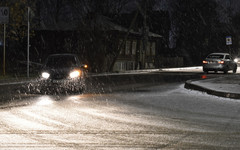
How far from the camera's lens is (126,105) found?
1366cm

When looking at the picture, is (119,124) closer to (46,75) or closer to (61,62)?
(46,75)

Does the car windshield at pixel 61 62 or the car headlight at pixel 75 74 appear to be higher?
the car windshield at pixel 61 62

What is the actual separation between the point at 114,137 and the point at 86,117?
275cm

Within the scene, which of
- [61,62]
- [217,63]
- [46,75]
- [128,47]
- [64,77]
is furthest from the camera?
[128,47]

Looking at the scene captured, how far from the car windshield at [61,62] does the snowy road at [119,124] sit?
11.4 ft

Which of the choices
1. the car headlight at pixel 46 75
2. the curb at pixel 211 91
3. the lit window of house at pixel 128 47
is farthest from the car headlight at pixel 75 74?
the lit window of house at pixel 128 47

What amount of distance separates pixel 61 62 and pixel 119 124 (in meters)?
9.65

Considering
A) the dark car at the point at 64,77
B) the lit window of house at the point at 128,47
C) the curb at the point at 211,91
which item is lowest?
the curb at the point at 211,91

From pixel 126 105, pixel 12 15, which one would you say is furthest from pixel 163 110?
pixel 12 15

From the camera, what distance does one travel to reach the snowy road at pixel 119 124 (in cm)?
775

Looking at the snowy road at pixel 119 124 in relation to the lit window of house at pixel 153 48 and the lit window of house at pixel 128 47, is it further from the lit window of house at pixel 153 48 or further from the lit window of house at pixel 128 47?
the lit window of house at pixel 153 48

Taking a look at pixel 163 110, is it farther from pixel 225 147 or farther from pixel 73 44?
pixel 73 44

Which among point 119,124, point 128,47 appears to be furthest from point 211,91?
point 128,47

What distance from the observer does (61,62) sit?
19.0 meters
